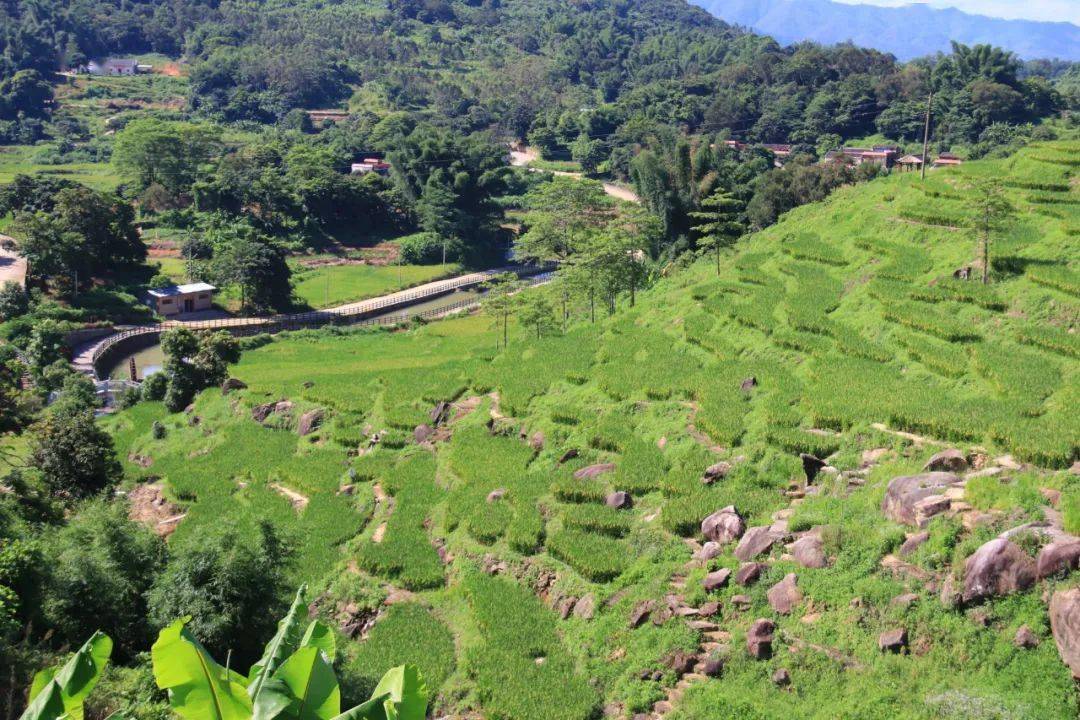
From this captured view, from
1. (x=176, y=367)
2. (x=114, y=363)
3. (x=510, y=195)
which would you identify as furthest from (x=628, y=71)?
(x=176, y=367)

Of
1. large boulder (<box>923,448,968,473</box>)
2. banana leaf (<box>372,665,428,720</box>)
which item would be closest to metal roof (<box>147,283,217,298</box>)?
large boulder (<box>923,448,968,473</box>)

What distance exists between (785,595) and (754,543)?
1.54m

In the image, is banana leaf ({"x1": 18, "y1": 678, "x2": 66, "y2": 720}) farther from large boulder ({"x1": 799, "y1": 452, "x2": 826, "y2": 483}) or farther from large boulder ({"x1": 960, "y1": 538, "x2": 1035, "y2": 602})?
large boulder ({"x1": 799, "y1": 452, "x2": 826, "y2": 483})

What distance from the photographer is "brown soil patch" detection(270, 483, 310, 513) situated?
25.1 meters

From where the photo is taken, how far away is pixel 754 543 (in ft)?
51.8

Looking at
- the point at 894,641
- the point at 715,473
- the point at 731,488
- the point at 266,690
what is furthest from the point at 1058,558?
the point at 266,690

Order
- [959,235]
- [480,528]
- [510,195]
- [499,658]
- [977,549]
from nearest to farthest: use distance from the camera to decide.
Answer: [977,549]
[499,658]
[480,528]
[959,235]
[510,195]

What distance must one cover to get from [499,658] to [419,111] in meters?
117

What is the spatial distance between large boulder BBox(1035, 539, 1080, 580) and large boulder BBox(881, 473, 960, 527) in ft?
6.89

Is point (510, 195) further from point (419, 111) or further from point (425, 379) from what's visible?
point (425, 379)

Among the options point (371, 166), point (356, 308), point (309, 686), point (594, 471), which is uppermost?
point (371, 166)

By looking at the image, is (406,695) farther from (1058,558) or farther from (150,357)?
(150,357)

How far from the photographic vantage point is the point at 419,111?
124562mm

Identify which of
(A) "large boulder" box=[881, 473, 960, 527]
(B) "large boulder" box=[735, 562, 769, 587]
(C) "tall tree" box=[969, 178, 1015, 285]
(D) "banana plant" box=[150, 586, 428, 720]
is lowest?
(B) "large boulder" box=[735, 562, 769, 587]
